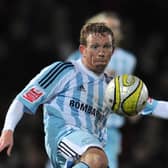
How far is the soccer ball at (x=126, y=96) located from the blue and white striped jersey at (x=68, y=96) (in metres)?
0.17

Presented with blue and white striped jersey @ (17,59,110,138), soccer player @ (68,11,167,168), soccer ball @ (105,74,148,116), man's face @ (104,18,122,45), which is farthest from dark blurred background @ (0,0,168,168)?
soccer ball @ (105,74,148,116)

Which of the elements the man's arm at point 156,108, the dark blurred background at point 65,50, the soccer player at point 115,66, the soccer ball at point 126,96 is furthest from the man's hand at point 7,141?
the dark blurred background at point 65,50

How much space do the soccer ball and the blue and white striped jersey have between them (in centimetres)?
17

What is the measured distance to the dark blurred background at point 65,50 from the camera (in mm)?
10445

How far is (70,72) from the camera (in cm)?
614

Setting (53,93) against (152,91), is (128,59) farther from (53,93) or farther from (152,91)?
(152,91)

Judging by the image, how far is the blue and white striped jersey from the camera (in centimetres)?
605

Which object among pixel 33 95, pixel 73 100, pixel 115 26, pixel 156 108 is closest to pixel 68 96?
pixel 73 100

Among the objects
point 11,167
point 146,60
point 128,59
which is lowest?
point 11,167

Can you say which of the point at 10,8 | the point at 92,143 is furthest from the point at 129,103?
the point at 10,8

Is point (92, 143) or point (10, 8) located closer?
point (92, 143)

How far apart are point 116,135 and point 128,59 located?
0.70 metres

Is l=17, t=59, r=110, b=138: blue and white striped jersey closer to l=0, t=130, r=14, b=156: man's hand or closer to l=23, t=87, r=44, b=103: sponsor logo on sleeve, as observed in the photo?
l=23, t=87, r=44, b=103: sponsor logo on sleeve

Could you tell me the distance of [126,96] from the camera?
5.96 metres
